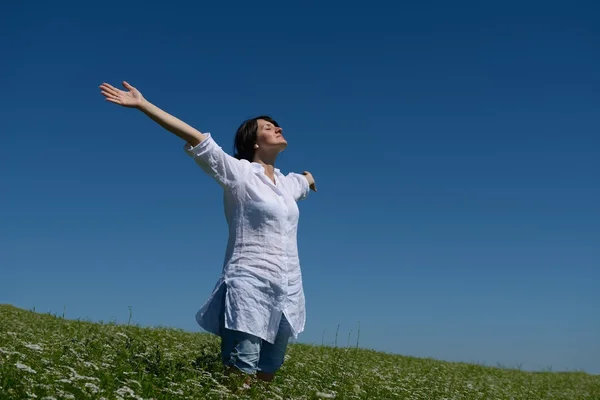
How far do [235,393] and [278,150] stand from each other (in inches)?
102

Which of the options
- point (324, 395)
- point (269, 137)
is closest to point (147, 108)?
point (269, 137)

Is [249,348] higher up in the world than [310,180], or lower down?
lower down

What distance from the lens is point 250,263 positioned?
6207 mm

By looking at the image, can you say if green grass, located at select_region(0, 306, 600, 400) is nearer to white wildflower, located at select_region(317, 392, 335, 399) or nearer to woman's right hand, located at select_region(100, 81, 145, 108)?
white wildflower, located at select_region(317, 392, 335, 399)

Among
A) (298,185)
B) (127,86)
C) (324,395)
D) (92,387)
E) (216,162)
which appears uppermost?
(127,86)

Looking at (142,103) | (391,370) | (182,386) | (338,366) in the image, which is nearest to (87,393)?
(182,386)

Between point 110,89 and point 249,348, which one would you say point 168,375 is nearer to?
point 249,348

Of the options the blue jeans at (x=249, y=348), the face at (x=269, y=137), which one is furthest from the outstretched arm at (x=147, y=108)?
the blue jeans at (x=249, y=348)

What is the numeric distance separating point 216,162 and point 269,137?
2.86 ft

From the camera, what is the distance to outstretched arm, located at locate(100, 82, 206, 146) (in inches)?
234

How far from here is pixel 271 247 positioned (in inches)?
248

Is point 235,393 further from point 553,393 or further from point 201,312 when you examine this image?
point 553,393

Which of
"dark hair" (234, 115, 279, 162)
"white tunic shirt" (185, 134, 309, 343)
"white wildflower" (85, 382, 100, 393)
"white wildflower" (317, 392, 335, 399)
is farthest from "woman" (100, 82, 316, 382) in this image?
"white wildflower" (85, 382, 100, 393)

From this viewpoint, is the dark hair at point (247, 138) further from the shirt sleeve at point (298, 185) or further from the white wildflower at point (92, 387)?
the white wildflower at point (92, 387)
